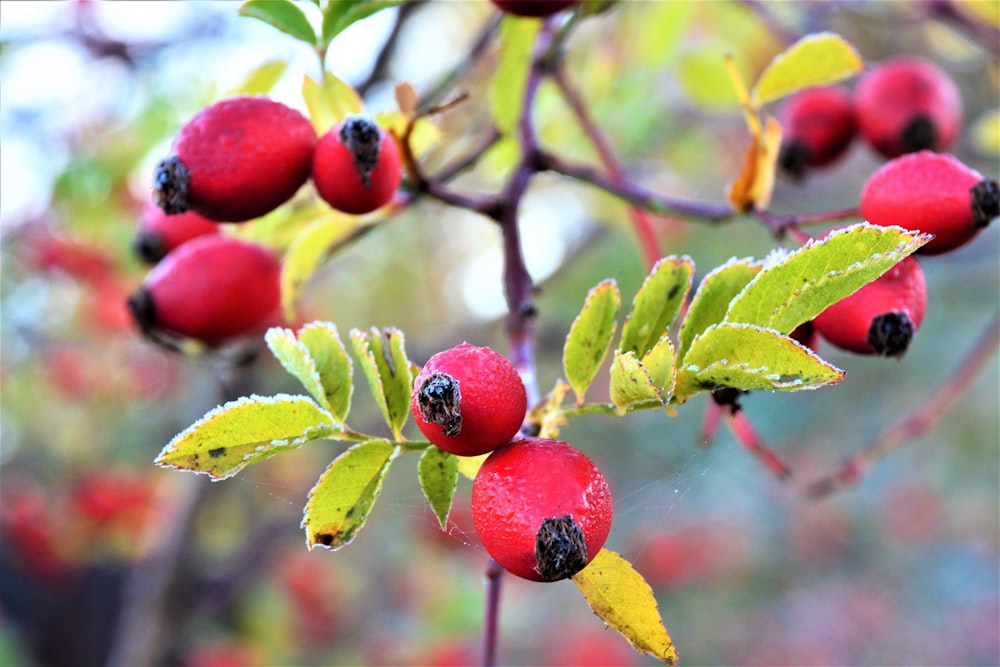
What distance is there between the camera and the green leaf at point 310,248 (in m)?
1.16

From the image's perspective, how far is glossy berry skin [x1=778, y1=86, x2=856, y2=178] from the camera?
154 cm

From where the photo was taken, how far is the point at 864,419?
17.3ft

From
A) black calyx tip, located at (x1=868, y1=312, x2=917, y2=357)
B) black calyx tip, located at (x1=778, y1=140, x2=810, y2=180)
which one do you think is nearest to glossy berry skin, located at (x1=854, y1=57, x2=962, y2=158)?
black calyx tip, located at (x1=778, y1=140, x2=810, y2=180)

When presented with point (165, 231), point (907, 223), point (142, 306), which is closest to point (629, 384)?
point (907, 223)

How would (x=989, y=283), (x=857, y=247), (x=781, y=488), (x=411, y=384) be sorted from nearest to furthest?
(x=857, y=247) → (x=411, y=384) → (x=989, y=283) → (x=781, y=488)

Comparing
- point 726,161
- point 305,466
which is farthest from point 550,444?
point 726,161

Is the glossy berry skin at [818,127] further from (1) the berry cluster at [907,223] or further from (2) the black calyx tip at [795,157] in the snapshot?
(1) the berry cluster at [907,223]

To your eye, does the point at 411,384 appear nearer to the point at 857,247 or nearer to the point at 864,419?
the point at 857,247

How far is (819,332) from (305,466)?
3.19 meters

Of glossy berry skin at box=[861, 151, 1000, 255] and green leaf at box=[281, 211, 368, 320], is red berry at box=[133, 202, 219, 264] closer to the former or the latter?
green leaf at box=[281, 211, 368, 320]

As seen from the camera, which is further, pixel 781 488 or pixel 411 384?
pixel 781 488

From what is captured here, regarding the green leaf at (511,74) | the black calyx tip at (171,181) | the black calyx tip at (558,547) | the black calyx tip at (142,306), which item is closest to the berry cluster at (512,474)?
the black calyx tip at (558,547)

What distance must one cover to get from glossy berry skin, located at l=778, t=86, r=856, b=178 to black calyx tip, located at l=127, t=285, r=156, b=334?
3.63 ft

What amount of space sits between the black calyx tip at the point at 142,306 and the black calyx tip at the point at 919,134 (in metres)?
1.20
